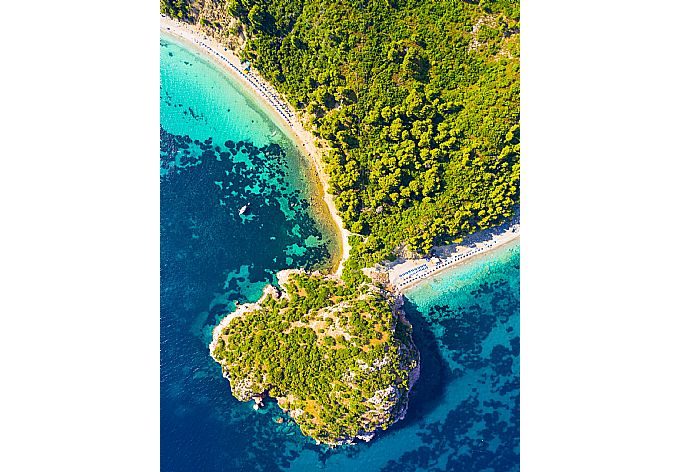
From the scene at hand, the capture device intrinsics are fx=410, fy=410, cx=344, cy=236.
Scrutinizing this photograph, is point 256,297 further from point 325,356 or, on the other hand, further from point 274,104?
point 274,104

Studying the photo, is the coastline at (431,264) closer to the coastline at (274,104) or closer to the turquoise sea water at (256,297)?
the turquoise sea water at (256,297)

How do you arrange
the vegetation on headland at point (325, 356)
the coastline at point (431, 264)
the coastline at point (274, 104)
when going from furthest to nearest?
the coastline at point (431, 264)
the coastline at point (274, 104)
the vegetation on headland at point (325, 356)

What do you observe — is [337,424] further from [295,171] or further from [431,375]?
[295,171]

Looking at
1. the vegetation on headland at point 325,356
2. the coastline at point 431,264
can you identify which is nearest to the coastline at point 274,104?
the vegetation on headland at point 325,356

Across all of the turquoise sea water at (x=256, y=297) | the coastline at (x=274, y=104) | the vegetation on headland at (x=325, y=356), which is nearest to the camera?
the vegetation on headland at (x=325, y=356)
